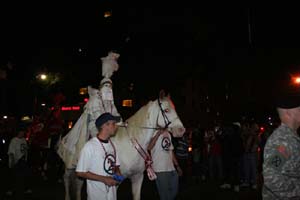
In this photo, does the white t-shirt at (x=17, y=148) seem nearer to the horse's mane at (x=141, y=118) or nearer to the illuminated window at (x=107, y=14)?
the horse's mane at (x=141, y=118)

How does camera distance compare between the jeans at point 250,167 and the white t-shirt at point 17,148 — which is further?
the jeans at point 250,167

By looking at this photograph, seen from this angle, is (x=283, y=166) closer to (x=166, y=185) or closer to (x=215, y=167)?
(x=166, y=185)

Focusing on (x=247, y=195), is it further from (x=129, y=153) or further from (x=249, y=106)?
(x=249, y=106)

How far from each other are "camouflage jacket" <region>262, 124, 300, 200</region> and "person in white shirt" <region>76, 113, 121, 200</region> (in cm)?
192

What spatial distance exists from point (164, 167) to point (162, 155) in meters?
0.23

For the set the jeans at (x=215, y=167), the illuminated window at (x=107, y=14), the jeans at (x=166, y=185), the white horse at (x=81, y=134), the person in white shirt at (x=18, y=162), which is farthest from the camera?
the illuminated window at (x=107, y=14)

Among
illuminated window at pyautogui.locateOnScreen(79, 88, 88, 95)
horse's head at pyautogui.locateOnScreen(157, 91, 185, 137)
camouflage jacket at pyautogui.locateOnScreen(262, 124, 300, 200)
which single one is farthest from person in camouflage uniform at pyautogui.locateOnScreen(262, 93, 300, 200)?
illuminated window at pyautogui.locateOnScreen(79, 88, 88, 95)

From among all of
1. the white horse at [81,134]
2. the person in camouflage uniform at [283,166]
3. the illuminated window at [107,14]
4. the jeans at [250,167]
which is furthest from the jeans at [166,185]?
the illuminated window at [107,14]

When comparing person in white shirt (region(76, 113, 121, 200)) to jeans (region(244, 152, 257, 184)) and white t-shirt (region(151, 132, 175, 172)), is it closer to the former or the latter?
white t-shirt (region(151, 132, 175, 172))

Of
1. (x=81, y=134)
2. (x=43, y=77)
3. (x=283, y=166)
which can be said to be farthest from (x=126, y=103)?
(x=283, y=166)

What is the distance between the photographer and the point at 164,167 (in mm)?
7355

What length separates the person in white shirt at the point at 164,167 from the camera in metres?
7.37

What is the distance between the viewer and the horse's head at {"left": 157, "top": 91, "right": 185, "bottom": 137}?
782 centimetres

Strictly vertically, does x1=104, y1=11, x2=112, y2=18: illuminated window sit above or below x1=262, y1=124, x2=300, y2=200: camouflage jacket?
above
